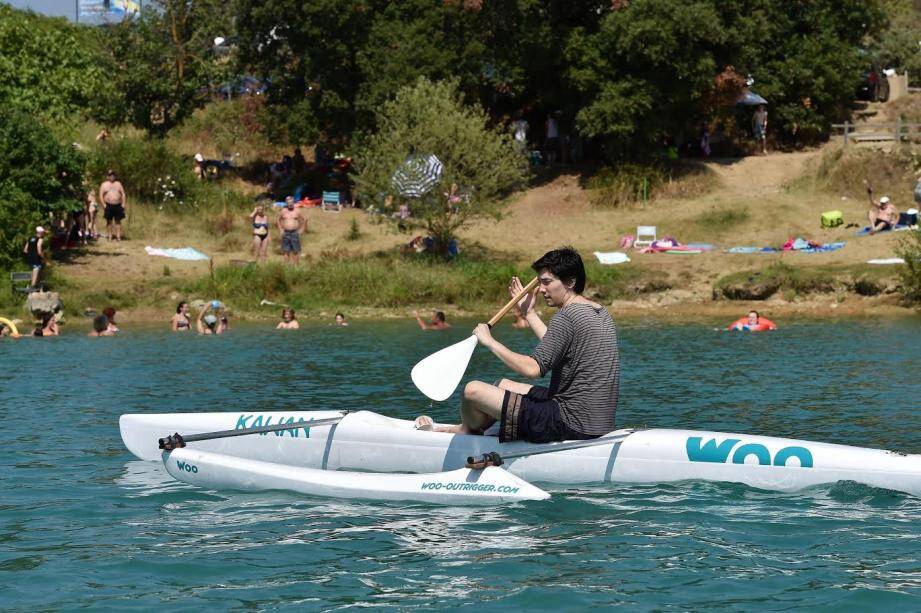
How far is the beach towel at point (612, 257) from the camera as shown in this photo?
33.4 m

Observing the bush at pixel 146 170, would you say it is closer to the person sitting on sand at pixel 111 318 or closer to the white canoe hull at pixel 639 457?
the person sitting on sand at pixel 111 318

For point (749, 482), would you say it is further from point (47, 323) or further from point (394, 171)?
point (394, 171)

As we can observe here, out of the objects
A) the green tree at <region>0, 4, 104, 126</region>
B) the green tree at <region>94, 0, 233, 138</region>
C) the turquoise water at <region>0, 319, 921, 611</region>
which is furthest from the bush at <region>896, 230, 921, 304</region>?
the green tree at <region>94, 0, 233, 138</region>

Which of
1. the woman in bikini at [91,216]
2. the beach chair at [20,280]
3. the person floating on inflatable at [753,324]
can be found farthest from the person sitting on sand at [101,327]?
the person floating on inflatable at [753,324]

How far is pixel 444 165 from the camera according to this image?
111 feet

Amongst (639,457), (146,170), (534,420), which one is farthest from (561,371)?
(146,170)

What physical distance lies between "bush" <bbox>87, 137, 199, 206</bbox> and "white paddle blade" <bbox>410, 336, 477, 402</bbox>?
90.5 ft

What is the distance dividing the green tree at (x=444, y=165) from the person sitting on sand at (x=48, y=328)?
32.6ft

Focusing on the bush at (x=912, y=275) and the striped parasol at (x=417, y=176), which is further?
the striped parasol at (x=417, y=176)

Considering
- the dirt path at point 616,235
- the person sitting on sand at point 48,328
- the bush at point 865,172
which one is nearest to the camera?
the person sitting on sand at point 48,328

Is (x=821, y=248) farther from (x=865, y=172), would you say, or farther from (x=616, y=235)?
(x=865, y=172)

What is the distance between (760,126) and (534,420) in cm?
3573

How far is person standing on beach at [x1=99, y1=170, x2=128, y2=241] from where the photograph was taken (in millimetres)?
34375

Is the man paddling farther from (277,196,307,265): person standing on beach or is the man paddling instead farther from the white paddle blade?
(277,196,307,265): person standing on beach
